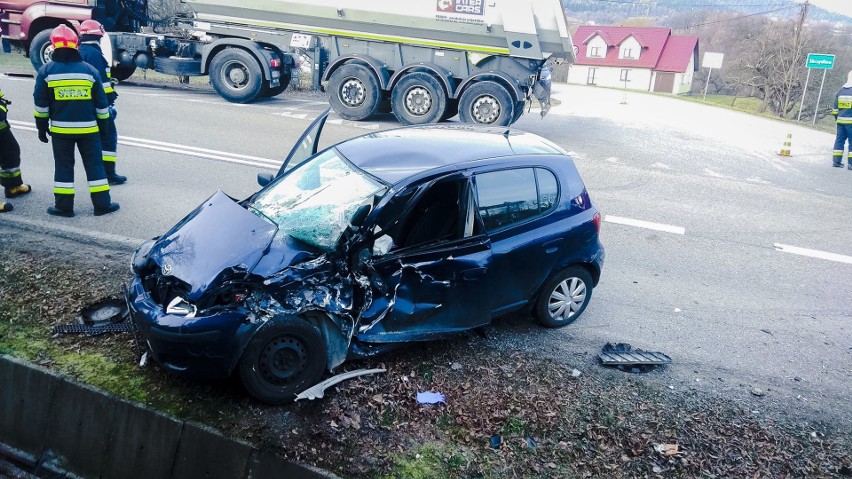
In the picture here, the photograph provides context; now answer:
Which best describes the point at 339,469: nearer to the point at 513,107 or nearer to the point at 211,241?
the point at 211,241

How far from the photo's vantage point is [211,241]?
4246 millimetres

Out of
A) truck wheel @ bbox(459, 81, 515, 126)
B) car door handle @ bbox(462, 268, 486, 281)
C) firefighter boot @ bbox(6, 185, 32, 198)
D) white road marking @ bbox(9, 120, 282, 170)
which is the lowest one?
firefighter boot @ bbox(6, 185, 32, 198)

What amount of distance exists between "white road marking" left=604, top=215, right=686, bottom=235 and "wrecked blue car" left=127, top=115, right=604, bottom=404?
3078 millimetres

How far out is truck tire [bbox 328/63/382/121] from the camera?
1398 cm

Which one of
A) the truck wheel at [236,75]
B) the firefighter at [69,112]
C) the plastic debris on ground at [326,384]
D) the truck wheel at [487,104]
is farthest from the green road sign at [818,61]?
the plastic debris on ground at [326,384]

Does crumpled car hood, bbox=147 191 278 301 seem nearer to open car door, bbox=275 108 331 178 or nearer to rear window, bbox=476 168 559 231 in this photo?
open car door, bbox=275 108 331 178

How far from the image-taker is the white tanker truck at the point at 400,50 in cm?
1350

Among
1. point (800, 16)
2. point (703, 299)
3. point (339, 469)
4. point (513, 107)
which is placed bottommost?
point (339, 469)

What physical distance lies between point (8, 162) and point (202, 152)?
314cm

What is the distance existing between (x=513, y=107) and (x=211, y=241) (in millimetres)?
10106

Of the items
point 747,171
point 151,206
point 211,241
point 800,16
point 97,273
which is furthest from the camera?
point 800,16

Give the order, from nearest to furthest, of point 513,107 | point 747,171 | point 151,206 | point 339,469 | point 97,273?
1. point 339,469
2. point 97,273
3. point 151,206
4. point 747,171
5. point 513,107

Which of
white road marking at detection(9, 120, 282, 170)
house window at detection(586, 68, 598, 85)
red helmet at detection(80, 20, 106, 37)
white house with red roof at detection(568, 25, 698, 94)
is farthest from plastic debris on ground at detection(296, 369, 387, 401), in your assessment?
house window at detection(586, 68, 598, 85)

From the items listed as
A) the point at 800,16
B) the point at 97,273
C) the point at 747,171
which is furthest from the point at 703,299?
the point at 800,16
